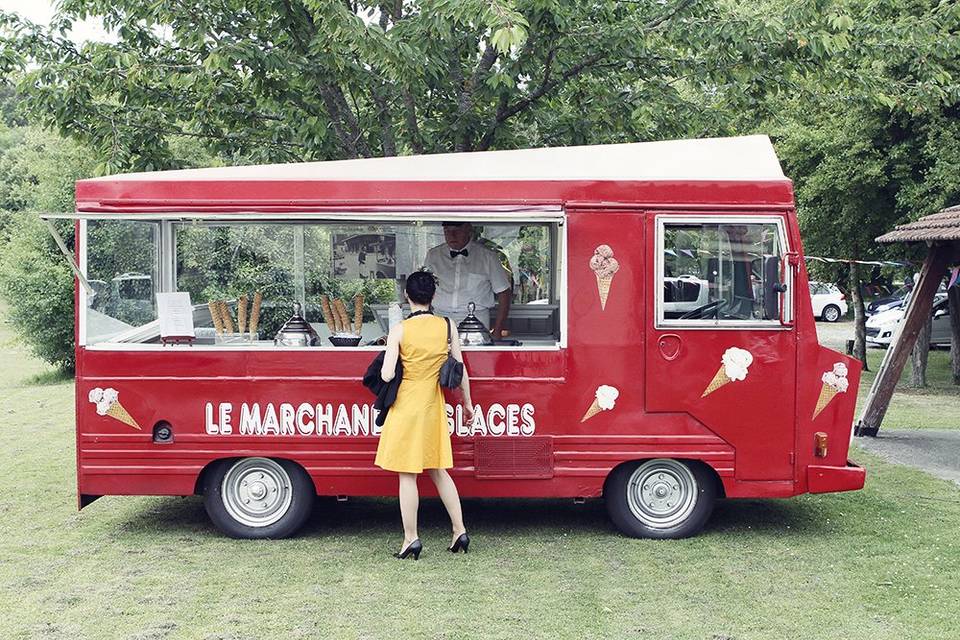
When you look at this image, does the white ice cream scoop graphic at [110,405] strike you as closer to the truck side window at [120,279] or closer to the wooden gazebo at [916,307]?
the truck side window at [120,279]

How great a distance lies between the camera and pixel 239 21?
10.5 m

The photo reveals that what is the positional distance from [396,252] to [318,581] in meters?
2.69

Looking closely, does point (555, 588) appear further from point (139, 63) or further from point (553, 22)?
point (139, 63)

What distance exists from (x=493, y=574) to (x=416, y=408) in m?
1.11

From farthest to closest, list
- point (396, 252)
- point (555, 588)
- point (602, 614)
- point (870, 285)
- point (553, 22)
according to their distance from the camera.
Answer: point (870, 285)
point (553, 22)
point (396, 252)
point (555, 588)
point (602, 614)

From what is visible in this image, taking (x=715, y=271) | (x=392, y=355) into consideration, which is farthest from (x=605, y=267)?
(x=392, y=355)

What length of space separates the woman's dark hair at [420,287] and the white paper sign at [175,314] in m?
1.68

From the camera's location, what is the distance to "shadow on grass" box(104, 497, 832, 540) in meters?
8.27

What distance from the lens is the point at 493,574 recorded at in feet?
23.4

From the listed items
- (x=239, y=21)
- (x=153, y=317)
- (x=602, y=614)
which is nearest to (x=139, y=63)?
(x=239, y=21)

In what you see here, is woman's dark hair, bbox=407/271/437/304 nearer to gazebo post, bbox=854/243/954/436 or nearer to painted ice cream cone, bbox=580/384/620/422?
painted ice cream cone, bbox=580/384/620/422

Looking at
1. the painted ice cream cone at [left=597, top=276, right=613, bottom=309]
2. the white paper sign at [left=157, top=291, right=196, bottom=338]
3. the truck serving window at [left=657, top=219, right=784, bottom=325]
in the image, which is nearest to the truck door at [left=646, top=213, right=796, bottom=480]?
the truck serving window at [left=657, top=219, right=784, bottom=325]

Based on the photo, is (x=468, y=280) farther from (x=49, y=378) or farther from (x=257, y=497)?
(x=49, y=378)

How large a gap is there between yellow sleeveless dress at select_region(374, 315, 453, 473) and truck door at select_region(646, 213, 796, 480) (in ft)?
4.67
